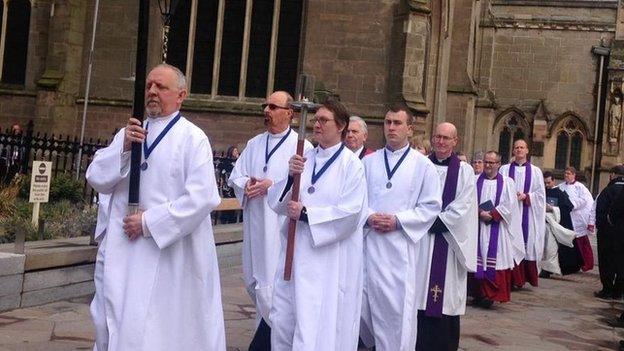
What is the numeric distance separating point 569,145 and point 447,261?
98.2 feet

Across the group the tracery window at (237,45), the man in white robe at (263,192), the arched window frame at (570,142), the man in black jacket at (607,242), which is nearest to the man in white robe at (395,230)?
the man in white robe at (263,192)

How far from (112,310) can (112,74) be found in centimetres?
1634

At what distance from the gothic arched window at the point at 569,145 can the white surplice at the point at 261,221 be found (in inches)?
1192

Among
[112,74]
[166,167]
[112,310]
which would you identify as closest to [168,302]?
[112,310]

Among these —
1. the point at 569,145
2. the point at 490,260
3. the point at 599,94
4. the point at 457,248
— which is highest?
the point at 599,94

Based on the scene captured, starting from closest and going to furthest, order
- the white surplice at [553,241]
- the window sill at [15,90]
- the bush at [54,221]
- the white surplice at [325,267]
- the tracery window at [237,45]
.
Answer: the white surplice at [325,267] < the bush at [54,221] < the white surplice at [553,241] < the tracery window at [237,45] < the window sill at [15,90]

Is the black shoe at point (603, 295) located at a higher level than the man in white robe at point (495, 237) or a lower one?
lower

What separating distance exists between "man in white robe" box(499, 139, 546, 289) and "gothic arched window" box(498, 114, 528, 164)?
2302 centimetres

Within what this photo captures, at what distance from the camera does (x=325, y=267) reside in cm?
559

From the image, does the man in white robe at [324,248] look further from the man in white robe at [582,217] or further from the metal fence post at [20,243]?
the man in white robe at [582,217]

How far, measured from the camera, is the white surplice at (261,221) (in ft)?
22.3

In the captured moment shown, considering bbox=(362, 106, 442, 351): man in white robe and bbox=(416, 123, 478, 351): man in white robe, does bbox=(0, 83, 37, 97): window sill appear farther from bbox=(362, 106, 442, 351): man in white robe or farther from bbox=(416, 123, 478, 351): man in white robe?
bbox=(362, 106, 442, 351): man in white robe

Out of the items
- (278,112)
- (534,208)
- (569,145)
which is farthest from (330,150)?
(569,145)

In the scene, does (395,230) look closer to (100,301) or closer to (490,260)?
(100,301)
